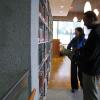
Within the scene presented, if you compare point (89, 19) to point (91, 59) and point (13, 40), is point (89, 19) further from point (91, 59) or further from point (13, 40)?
point (13, 40)

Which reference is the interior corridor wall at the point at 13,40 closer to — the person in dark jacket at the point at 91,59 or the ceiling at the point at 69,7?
the person in dark jacket at the point at 91,59

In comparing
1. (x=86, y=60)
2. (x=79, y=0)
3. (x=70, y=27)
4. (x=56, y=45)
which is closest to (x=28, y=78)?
(x=86, y=60)

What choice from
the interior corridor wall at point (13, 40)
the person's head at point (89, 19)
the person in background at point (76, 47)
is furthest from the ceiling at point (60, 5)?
the interior corridor wall at point (13, 40)

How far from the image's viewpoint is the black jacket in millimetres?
2589

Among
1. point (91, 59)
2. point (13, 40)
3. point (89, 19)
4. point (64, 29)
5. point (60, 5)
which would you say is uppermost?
point (60, 5)

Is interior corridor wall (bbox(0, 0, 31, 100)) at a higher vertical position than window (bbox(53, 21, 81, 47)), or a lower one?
lower

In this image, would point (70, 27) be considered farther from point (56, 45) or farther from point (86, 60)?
point (86, 60)

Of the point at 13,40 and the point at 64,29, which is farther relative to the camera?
the point at 64,29

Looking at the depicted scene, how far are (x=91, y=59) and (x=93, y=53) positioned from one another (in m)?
0.08

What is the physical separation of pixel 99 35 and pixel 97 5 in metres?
10.5

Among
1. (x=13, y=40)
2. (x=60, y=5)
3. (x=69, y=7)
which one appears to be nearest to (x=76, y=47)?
(x=13, y=40)

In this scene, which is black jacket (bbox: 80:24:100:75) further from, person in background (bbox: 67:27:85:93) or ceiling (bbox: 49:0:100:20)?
ceiling (bbox: 49:0:100:20)

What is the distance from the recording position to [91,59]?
8.70 ft

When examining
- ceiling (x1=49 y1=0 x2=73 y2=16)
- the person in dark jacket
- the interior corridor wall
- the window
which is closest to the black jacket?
the person in dark jacket
